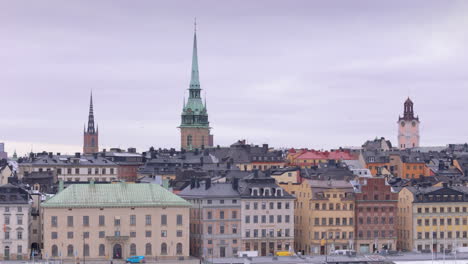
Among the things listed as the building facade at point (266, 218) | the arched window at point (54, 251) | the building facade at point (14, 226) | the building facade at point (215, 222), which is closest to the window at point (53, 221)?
the arched window at point (54, 251)

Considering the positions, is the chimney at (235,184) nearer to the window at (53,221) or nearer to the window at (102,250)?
the window at (102,250)

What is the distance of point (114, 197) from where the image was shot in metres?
120

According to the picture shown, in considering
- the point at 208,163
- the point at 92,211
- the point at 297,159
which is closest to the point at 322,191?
the point at 92,211

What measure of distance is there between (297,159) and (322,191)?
230ft

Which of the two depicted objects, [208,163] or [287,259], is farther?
[208,163]

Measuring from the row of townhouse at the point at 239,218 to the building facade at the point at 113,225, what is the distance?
370 cm

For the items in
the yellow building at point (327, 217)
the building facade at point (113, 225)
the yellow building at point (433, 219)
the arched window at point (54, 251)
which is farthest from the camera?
the yellow building at point (433, 219)

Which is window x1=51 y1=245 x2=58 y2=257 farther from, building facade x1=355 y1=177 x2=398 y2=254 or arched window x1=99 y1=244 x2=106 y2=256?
building facade x1=355 y1=177 x2=398 y2=254

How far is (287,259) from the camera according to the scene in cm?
11906

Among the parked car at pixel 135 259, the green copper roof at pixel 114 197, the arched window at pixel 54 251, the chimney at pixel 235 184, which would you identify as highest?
the chimney at pixel 235 184

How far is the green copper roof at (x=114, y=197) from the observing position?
4633 inches

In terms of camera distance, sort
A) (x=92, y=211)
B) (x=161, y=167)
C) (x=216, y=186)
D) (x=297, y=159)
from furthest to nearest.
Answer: (x=297, y=159) → (x=161, y=167) → (x=216, y=186) → (x=92, y=211)

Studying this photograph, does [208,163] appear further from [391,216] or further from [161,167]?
[391,216]

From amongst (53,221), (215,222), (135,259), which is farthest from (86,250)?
(215,222)
